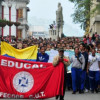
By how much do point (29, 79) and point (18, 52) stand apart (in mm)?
5421

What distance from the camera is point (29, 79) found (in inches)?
532

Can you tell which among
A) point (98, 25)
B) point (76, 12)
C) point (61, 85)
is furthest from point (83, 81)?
point (76, 12)

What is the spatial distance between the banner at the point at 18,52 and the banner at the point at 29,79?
5.01 m

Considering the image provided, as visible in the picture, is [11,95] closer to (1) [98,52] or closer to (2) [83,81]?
(2) [83,81]

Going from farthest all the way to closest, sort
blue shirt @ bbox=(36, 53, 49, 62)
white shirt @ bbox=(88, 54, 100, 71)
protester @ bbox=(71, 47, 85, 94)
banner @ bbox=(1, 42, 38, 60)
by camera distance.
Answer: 1. banner @ bbox=(1, 42, 38, 60)
2. white shirt @ bbox=(88, 54, 100, 71)
3. blue shirt @ bbox=(36, 53, 49, 62)
4. protester @ bbox=(71, 47, 85, 94)

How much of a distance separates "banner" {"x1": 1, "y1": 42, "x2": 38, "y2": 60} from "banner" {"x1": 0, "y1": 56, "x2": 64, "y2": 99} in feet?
16.4

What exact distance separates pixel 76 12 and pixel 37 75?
6725 cm

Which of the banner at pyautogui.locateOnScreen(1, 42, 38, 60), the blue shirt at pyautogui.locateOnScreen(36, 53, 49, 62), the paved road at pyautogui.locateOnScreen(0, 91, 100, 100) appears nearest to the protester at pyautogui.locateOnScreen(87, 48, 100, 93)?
the paved road at pyautogui.locateOnScreen(0, 91, 100, 100)

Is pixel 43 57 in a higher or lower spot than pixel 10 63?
higher

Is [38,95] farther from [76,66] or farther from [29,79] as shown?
[76,66]

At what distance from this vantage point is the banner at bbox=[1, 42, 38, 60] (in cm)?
1873

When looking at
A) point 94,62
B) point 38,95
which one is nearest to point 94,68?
point 94,62

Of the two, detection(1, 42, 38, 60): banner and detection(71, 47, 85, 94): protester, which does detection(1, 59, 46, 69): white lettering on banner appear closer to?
detection(71, 47, 85, 94): protester

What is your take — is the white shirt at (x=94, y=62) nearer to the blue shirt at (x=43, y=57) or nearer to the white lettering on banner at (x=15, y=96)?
the blue shirt at (x=43, y=57)
